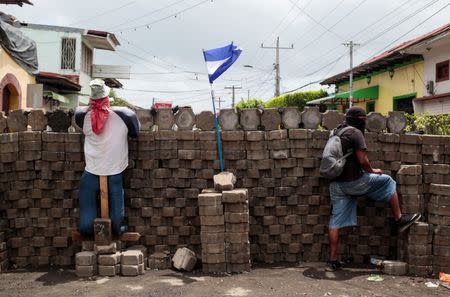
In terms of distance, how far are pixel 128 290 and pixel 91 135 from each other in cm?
195

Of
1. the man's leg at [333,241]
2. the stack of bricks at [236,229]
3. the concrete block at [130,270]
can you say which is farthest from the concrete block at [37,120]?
the man's leg at [333,241]

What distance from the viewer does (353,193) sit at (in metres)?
5.56

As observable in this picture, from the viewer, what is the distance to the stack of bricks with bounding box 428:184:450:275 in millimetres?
5363

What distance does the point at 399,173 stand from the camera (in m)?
5.66

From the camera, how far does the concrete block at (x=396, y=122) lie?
6.06 metres

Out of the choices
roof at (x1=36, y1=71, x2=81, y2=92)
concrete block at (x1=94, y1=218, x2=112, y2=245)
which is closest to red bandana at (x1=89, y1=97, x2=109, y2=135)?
concrete block at (x1=94, y1=218, x2=112, y2=245)

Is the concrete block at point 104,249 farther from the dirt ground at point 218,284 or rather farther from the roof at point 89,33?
the roof at point 89,33

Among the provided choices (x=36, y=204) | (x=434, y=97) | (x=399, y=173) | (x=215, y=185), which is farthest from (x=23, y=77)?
(x=434, y=97)

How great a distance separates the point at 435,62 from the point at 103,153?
53.1ft

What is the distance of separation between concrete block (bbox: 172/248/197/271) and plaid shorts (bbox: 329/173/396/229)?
68.0 inches

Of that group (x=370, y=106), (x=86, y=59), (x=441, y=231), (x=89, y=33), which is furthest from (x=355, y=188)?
(x=86, y=59)

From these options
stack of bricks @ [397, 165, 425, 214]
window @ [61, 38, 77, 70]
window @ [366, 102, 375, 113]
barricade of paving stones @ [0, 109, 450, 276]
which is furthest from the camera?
window @ [61, 38, 77, 70]

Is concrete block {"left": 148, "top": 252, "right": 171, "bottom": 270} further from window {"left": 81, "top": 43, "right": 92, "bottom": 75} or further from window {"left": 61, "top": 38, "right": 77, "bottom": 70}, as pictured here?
window {"left": 81, "top": 43, "right": 92, "bottom": 75}

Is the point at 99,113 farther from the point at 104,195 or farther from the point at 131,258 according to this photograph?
the point at 131,258
